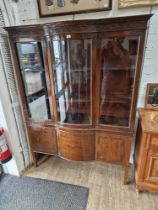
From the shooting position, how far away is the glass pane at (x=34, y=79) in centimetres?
155

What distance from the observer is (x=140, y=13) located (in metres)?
1.53

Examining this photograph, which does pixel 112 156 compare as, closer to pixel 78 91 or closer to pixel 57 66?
pixel 78 91

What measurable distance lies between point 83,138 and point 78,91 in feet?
1.70

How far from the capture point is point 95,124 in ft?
5.31

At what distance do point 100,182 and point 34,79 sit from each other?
147 cm

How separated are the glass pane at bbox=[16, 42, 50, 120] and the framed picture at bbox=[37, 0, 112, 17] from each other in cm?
50

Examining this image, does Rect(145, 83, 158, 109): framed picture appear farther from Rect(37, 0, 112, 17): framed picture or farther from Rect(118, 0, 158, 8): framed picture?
Rect(37, 0, 112, 17): framed picture

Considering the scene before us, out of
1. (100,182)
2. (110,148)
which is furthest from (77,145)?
(100,182)

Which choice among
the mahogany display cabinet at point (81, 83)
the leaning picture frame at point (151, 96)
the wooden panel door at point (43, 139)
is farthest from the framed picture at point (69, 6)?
the wooden panel door at point (43, 139)

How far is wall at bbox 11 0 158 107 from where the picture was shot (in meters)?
1.52

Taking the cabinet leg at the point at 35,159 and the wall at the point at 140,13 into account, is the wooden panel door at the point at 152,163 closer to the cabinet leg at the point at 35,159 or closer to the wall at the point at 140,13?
the wall at the point at 140,13

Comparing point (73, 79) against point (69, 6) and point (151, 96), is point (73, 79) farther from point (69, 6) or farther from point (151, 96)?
point (151, 96)

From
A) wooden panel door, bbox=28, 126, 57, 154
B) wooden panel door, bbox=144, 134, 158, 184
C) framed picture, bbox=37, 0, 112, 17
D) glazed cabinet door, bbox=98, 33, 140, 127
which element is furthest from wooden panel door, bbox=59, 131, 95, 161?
framed picture, bbox=37, 0, 112, 17

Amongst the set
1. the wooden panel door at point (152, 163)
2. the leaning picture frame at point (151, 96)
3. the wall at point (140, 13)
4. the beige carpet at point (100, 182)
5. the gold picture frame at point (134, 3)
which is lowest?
the beige carpet at point (100, 182)
